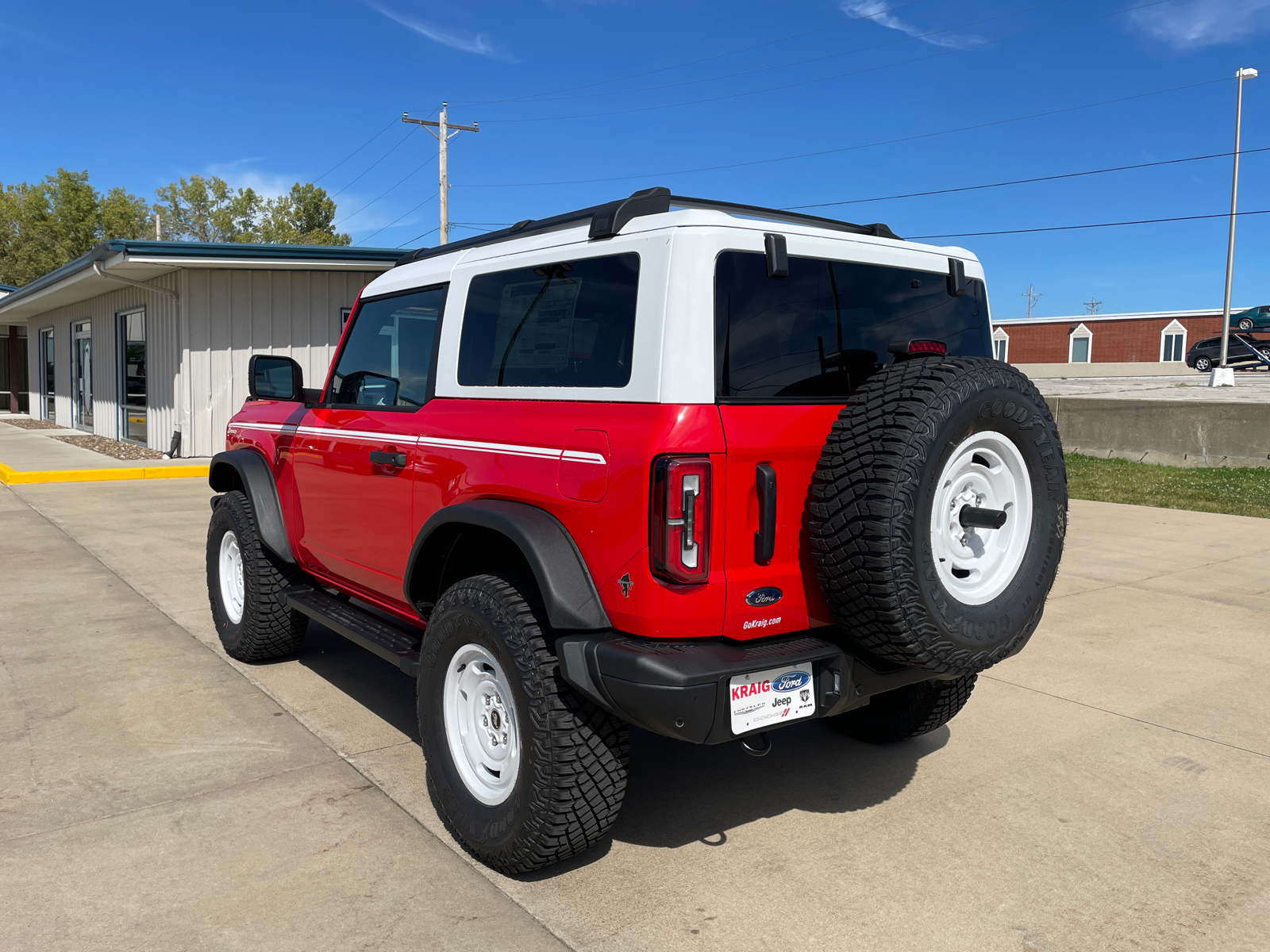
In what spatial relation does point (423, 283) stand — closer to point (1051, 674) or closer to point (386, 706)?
point (386, 706)

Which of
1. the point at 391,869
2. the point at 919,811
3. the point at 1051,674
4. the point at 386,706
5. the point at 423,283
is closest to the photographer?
the point at 391,869

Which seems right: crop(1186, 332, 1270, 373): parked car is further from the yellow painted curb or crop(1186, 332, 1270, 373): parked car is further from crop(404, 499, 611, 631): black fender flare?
crop(404, 499, 611, 631): black fender flare

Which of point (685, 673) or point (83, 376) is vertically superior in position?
point (83, 376)

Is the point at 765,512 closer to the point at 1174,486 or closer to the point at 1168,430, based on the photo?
the point at 1174,486

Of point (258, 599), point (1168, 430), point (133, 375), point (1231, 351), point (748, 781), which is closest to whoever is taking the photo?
point (748, 781)

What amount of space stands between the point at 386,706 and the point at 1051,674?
11.7 ft

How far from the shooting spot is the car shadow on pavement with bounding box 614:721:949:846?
360cm

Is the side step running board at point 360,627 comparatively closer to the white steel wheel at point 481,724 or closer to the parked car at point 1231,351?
the white steel wheel at point 481,724

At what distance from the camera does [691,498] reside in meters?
2.72

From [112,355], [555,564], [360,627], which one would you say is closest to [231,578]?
[360,627]

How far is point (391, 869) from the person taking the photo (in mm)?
3182

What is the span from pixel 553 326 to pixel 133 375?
18.6 m

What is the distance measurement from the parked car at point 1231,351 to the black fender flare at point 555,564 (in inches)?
1360

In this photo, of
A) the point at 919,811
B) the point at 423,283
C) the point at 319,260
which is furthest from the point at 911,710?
the point at 319,260
